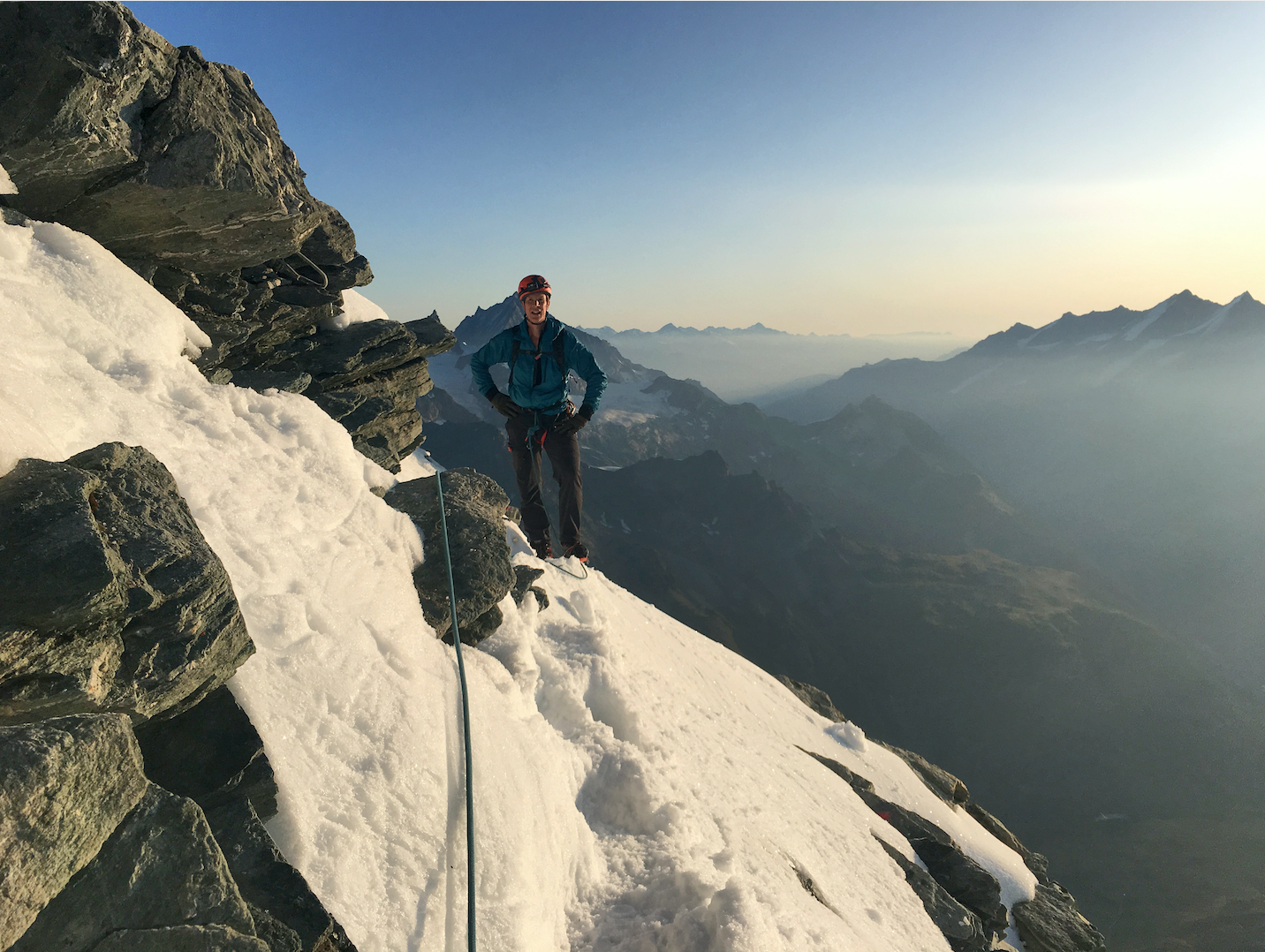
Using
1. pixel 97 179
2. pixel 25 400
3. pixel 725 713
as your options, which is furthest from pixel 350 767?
pixel 725 713

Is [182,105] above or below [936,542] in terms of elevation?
above

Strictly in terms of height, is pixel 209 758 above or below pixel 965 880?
above

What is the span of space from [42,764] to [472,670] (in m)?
4.97

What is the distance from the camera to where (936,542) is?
19875cm

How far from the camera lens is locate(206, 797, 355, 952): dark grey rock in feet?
12.7

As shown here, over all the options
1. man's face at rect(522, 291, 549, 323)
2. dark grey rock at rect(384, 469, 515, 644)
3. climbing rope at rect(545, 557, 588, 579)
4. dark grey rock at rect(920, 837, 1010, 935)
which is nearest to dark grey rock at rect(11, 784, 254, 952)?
dark grey rock at rect(384, 469, 515, 644)

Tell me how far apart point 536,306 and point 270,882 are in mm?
8719

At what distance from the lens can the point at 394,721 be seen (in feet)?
18.4

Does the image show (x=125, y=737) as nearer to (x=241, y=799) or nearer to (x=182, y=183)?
(x=241, y=799)

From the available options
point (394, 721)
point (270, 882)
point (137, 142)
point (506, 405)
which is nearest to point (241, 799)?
point (270, 882)

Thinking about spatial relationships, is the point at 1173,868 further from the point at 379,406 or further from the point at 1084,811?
the point at 379,406

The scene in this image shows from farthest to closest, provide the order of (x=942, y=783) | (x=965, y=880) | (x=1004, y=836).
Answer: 1. (x=942, y=783)
2. (x=1004, y=836)
3. (x=965, y=880)

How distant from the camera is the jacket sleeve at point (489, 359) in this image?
1132cm

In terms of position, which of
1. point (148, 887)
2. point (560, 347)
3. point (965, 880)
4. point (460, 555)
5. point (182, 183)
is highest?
point (182, 183)
